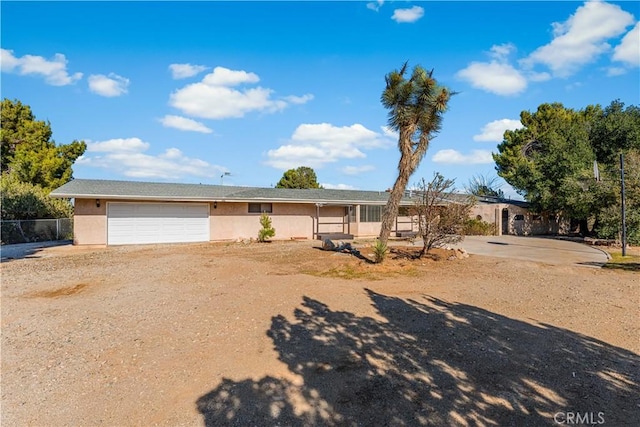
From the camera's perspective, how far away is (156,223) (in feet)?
61.4

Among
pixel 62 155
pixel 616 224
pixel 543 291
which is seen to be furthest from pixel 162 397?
pixel 62 155

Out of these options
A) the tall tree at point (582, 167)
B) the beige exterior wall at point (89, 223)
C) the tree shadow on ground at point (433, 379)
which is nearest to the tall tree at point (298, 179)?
the tall tree at point (582, 167)

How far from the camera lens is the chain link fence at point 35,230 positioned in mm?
18234

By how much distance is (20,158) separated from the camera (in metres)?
24.3

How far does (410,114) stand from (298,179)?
37.6 meters

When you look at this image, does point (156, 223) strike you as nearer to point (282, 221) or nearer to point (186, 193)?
point (186, 193)

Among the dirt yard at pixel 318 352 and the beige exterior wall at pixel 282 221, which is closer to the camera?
the dirt yard at pixel 318 352

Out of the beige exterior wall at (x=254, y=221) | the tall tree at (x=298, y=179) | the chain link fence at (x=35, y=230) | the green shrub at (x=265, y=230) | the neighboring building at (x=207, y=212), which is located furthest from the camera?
the tall tree at (x=298, y=179)

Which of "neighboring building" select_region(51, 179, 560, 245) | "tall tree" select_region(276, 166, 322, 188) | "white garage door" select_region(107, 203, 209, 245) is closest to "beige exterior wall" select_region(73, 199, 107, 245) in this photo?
"neighboring building" select_region(51, 179, 560, 245)

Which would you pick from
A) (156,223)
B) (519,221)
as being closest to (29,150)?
(156,223)

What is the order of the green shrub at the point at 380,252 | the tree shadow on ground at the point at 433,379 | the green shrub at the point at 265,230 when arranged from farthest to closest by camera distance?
the green shrub at the point at 265,230, the green shrub at the point at 380,252, the tree shadow on ground at the point at 433,379

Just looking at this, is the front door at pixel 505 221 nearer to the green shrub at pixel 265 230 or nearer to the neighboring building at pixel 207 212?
the neighboring building at pixel 207 212

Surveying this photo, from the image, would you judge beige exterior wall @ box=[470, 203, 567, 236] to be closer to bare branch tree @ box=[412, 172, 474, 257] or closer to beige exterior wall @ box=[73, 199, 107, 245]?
bare branch tree @ box=[412, 172, 474, 257]

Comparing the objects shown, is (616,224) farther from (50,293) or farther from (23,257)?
(23,257)
